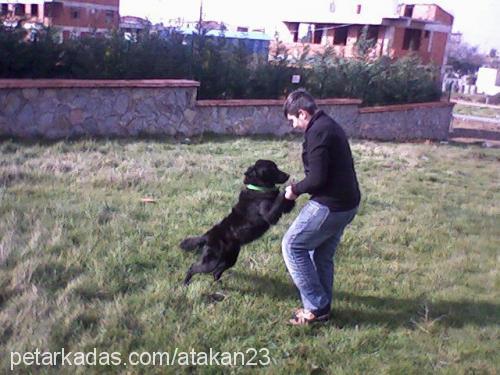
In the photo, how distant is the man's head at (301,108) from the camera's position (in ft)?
12.9

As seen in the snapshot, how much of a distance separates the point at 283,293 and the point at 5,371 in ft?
7.38

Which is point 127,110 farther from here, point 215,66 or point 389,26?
point 389,26

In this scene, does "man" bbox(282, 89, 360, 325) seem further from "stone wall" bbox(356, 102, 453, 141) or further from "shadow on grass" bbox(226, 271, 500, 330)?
"stone wall" bbox(356, 102, 453, 141)

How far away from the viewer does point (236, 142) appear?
1166 centimetres

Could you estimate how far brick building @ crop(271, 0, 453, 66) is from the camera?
124 ft

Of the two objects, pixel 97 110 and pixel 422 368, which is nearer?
pixel 422 368

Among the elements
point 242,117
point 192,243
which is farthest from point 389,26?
point 192,243

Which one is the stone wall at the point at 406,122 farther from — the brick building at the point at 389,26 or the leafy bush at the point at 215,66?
the brick building at the point at 389,26

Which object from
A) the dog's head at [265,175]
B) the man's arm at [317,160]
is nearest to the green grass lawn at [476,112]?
the dog's head at [265,175]

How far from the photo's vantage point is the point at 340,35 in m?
42.3

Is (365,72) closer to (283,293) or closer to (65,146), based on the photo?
(65,146)

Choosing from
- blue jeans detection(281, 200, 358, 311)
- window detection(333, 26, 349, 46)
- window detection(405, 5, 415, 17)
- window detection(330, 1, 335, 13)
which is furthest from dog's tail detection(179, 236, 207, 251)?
window detection(330, 1, 335, 13)

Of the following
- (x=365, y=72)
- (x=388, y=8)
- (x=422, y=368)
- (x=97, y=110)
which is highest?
(x=388, y=8)

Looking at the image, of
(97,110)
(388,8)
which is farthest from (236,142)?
(388,8)
